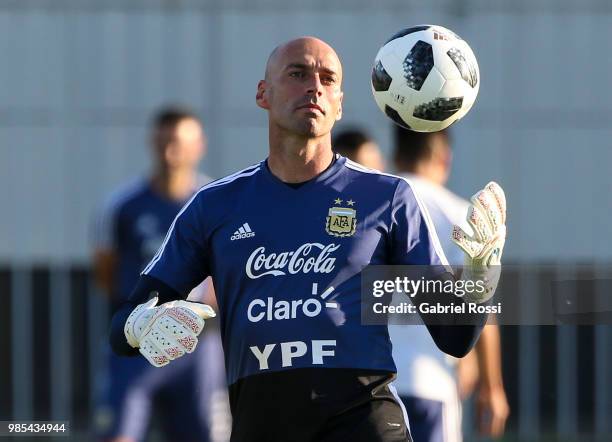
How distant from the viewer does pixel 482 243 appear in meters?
4.31

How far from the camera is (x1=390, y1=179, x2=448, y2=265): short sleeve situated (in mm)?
4449

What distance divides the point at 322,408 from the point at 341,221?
577mm

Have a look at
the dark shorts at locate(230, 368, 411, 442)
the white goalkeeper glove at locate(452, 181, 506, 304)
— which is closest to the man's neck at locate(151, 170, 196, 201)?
the dark shorts at locate(230, 368, 411, 442)

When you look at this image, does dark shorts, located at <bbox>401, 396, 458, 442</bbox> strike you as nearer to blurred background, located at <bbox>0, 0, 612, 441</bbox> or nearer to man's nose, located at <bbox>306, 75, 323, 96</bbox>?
man's nose, located at <bbox>306, 75, 323, 96</bbox>

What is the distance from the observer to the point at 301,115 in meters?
4.55

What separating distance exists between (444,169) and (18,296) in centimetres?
407

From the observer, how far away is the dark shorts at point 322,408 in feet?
14.2

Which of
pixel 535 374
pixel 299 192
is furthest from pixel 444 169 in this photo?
pixel 535 374

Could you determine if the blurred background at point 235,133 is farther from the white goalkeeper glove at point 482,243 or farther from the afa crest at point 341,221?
the white goalkeeper glove at point 482,243

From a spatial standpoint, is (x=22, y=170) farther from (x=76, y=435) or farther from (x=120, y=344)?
(x=120, y=344)

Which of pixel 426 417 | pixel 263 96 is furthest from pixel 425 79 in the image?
pixel 426 417

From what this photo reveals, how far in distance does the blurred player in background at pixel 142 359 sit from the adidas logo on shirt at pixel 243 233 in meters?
2.87

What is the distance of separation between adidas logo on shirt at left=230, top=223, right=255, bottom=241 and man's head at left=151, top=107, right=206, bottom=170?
318 centimetres

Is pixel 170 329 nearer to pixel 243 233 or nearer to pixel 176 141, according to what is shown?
pixel 243 233
